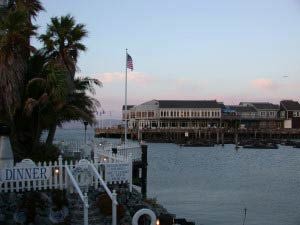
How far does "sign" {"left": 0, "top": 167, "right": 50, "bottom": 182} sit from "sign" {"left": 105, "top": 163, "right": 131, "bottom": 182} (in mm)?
2635

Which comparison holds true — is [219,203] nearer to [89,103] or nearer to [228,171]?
[89,103]

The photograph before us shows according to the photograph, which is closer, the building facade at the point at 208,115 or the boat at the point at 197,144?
the boat at the point at 197,144

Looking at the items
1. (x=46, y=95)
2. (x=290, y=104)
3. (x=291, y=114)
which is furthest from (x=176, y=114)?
(x=46, y=95)

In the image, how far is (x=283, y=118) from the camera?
623ft

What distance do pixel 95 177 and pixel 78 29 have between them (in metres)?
10.2

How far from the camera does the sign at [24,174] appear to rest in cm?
1830

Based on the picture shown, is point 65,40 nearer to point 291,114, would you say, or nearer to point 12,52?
point 12,52

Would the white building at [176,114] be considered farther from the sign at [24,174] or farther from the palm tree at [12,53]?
the sign at [24,174]

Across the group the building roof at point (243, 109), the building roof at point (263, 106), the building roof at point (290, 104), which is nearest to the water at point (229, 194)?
the building roof at point (243, 109)

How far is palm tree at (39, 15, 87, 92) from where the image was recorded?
27188 mm

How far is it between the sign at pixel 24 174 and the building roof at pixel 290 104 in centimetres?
17786

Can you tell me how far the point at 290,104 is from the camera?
625 ft

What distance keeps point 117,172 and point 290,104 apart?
583 feet

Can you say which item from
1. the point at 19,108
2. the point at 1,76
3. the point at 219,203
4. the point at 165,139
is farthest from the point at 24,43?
the point at 165,139
